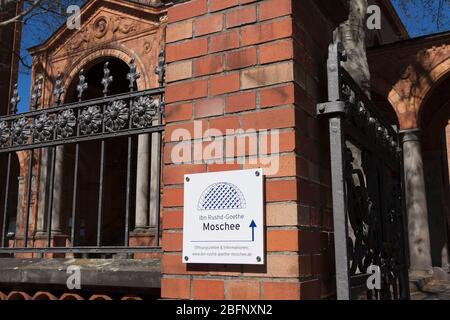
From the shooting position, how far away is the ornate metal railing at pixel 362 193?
1946 mm

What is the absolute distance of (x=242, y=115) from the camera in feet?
6.57

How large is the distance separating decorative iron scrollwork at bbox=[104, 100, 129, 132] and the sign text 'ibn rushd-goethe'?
30.1 inches

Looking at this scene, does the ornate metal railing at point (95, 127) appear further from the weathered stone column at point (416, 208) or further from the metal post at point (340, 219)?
the weathered stone column at point (416, 208)

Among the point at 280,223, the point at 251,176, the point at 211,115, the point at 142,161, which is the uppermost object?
the point at 142,161

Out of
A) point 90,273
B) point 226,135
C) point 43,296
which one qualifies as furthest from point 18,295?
point 226,135

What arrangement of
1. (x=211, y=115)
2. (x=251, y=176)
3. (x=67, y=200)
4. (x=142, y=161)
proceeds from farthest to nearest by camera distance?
(x=67, y=200) < (x=142, y=161) < (x=211, y=115) < (x=251, y=176)

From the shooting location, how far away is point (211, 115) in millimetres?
2082

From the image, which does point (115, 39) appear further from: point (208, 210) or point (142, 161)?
point (208, 210)

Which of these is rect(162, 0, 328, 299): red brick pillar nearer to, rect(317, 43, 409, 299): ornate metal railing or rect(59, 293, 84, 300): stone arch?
rect(317, 43, 409, 299): ornate metal railing

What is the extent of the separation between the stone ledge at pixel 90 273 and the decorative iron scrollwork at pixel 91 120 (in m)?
0.72

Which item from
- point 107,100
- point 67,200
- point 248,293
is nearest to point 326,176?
point 248,293

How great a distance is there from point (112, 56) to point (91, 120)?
10.3 m

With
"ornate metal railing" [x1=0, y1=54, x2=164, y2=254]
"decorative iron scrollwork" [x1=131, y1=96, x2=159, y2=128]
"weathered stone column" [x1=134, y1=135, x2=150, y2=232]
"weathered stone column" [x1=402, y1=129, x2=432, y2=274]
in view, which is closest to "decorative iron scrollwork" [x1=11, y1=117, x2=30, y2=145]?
"ornate metal railing" [x1=0, y1=54, x2=164, y2=254]

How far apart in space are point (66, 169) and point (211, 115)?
37.6ft
